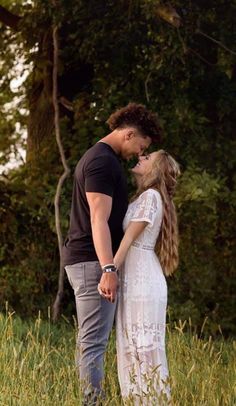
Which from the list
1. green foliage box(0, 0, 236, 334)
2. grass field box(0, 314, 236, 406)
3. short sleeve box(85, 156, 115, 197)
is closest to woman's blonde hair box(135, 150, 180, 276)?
short sleeve box(85, 156, 115, 197)

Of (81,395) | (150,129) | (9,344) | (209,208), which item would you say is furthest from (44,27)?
(81,395)

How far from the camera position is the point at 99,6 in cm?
968

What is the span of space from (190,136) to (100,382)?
481cm

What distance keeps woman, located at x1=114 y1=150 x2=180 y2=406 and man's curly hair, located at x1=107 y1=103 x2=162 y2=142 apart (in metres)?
0.16

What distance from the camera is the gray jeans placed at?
5637 mm

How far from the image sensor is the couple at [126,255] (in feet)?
18.4

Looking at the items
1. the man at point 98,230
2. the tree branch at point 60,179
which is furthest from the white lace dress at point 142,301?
the tree branch at point 60,179

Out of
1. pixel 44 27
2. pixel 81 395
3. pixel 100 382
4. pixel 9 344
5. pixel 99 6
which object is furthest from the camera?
pixel 44 27

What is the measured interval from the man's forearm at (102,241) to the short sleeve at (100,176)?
18 centimetres

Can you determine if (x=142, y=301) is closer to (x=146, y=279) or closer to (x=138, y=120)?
(x=146, y=279)

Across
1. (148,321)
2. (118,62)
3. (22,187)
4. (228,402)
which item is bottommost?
(228,402)

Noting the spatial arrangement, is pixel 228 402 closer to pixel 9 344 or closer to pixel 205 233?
pixel 9 344

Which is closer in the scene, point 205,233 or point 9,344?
point 9,344

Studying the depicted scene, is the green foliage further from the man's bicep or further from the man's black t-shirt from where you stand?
the man's bicep
